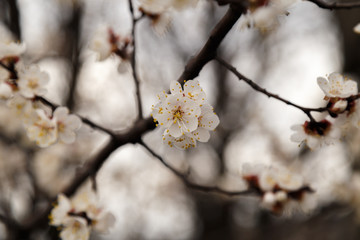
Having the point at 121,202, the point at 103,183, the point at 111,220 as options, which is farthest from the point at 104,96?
the point at 111,220

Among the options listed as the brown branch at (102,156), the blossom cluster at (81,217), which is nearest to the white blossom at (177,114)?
the brown branch at (102,156)

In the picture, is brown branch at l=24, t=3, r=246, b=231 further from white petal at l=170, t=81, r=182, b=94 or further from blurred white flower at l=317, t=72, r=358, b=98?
blurred white flower at l=317, t=72, r=358, b=98

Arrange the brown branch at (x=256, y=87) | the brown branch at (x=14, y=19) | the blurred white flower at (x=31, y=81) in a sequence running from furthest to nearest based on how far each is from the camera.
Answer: the brown branch at (x=14, y=19)
the blurred white flower at (x=31, y=81)
the brown branch at (x=256, y=87)

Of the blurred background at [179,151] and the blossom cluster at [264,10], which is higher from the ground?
the blossom cluster at [264,10]

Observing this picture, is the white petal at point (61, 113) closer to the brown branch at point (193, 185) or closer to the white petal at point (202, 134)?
the brown branch at point (193, 185)

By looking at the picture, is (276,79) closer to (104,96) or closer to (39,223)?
(104,96)

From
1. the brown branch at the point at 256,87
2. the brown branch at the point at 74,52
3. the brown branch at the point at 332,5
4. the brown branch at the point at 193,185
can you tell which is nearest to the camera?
the brown branch at the point at 332,5
